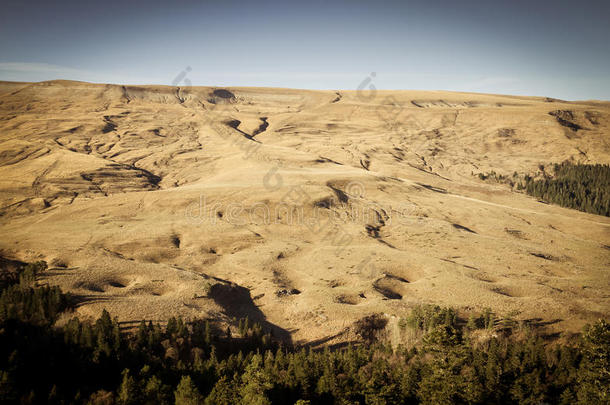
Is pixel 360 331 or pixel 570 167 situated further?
pixel 570 167

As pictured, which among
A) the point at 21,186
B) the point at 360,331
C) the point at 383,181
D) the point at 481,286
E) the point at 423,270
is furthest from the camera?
the point at 383,181

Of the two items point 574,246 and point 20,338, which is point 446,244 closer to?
point 574,246

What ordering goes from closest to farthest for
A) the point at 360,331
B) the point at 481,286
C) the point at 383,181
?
the point at 360,331, the point at 481,286, the point at 383,181

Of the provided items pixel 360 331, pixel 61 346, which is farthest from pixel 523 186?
pixel 61 346

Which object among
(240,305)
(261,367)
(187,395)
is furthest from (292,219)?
(187,395)

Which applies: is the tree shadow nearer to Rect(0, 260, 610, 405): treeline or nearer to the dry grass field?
the dry grass field

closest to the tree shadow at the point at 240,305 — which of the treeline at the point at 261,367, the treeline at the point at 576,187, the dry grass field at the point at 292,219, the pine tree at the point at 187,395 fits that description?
the dry grass field at the point at 292,219
